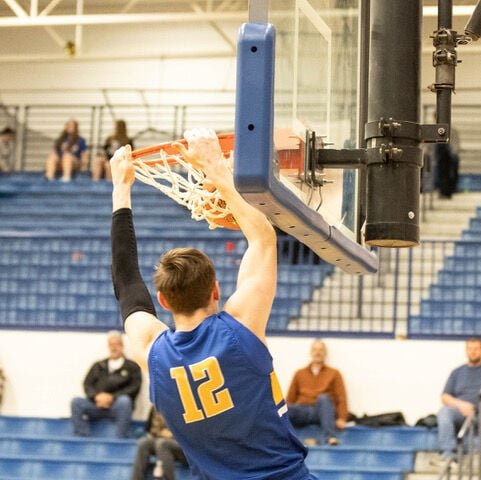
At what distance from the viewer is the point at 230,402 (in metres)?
3.21

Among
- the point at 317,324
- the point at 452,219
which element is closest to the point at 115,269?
the point at 317,324

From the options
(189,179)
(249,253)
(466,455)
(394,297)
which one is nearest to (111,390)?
(394,297)

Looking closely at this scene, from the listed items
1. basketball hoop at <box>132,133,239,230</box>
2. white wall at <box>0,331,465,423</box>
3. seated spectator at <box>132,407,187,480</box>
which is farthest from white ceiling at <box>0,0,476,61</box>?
basketball hoop at <box>132,133,239,230</box>

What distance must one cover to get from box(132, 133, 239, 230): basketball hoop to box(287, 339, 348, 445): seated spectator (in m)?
6.86

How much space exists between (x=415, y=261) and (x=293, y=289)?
5.06 feet

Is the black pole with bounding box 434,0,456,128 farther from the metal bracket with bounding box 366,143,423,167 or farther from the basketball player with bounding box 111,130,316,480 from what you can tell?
the basketball player with bounding box 111,130,316,480

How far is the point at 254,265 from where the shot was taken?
127 inches

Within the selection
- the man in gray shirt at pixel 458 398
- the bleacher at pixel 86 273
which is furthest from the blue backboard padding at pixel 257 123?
the bleacher at pixel 86 273

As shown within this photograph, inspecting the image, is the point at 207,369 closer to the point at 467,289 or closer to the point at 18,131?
the point at 467,289

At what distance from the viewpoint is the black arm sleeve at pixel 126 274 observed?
11.7 ft

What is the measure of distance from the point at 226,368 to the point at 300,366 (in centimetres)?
879

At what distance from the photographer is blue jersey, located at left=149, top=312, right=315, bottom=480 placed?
321 cm

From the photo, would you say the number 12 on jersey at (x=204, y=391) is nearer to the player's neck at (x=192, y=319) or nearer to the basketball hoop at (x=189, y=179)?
the player's neck at (x=192, y=319)

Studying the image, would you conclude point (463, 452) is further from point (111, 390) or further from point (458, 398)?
point (111, 390)
